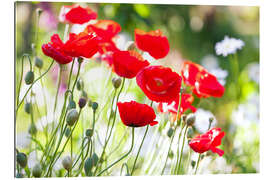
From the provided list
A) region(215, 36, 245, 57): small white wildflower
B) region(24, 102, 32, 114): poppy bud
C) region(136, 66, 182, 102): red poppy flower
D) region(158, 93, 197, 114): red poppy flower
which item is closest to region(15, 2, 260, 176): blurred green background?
region(215, 36, 245, 57): small white wildflower

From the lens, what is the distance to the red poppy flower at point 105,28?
1.18m

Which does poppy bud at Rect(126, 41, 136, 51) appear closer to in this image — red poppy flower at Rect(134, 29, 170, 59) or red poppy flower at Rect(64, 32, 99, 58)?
red poppy flower at Rect(134, 29, 170, 59)

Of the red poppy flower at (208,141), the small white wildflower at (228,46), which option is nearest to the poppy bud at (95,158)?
the red poppy flower at (208,141)

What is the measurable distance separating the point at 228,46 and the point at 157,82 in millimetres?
430

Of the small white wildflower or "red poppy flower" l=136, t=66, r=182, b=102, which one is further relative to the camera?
the small white wildflower

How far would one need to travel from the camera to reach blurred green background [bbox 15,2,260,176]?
1336 mm

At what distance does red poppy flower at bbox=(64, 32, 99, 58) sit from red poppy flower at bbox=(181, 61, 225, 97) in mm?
305

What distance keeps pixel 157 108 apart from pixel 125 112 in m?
0.23

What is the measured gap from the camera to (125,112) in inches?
41.1

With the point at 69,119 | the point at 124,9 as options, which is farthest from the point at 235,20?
the point at 69,119

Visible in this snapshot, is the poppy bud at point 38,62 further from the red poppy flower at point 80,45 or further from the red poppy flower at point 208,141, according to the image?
the red poppy flower at point 208,141

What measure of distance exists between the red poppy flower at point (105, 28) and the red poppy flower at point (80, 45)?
141mm

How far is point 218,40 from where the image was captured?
1.37 m
